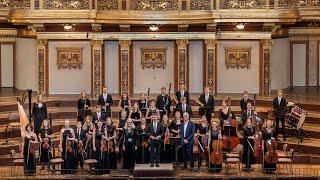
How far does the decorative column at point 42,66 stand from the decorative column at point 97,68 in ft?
4.47

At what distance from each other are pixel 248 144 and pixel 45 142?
4.50 metres

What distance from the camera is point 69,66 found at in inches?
1049

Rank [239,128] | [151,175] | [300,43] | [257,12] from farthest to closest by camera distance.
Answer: [300,43] < [257,12] < [239,128] < [151,175]

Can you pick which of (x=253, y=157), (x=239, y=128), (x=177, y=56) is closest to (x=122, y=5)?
(x=177, y=56)

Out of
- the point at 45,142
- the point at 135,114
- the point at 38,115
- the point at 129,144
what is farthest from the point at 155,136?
the point at 38,115

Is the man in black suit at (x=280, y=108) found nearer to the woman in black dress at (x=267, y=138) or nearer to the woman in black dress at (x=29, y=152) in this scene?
the woman in black dress at (x=267, y=138)

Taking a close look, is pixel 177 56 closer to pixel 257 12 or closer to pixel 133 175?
pixel 257 12

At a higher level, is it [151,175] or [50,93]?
[50,93]

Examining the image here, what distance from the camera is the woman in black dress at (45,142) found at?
20.1 m

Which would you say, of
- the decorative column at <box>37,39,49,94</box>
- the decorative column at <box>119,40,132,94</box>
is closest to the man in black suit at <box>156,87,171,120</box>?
the decorative column at <box>119,40,132,94</box>

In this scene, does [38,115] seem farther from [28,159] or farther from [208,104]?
[208,104]

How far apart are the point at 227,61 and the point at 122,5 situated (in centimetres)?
354

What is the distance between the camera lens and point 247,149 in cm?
2042

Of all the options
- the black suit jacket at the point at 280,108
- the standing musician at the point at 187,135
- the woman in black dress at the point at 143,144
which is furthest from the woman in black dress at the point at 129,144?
the black suit jacket at the point at 280,108
